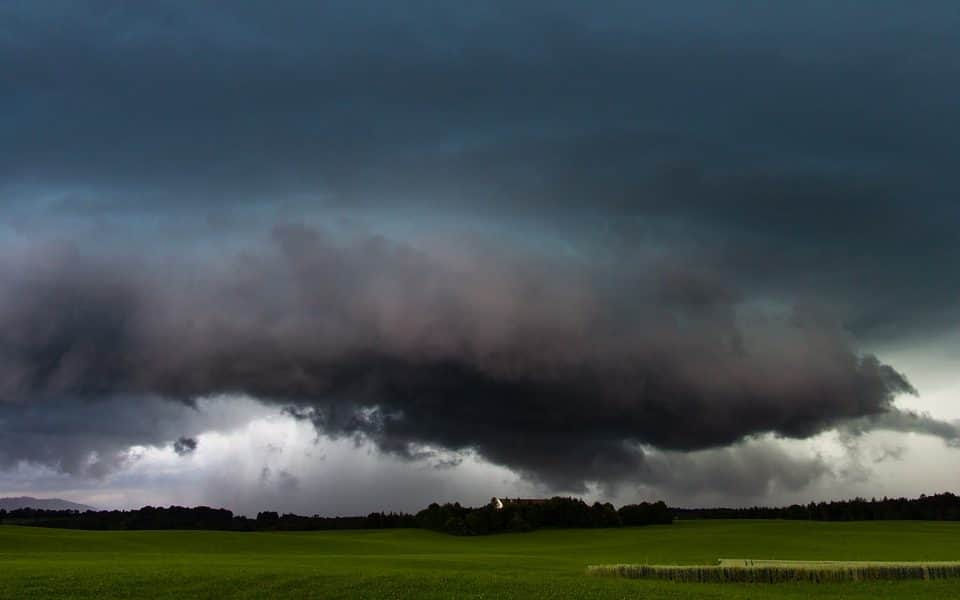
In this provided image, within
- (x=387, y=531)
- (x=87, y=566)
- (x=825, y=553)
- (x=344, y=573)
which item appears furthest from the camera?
(x=387, y=531)

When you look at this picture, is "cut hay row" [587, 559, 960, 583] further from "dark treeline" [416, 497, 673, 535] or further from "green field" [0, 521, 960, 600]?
"dark treeline" [416, 497, 673, 535]

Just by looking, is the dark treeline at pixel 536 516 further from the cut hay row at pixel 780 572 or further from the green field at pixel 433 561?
the cut hay row at pixel 780 572

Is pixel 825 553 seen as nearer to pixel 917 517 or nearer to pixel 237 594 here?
pixel 237 594

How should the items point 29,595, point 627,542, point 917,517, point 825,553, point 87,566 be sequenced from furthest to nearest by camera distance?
point 917,517
point 627,542
point 825,553
point 87,566
point 29,595

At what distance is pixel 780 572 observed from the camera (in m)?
60.7

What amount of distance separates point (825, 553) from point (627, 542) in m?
30.2

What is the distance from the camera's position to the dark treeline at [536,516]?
486 ft

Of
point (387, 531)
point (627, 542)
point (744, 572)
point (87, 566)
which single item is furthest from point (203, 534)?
point (744, 572)

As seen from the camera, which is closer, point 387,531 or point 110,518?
point 387,531

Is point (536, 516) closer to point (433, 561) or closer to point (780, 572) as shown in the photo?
point (433, 561)

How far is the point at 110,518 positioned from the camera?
175 metres

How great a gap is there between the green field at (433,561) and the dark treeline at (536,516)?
6732mm

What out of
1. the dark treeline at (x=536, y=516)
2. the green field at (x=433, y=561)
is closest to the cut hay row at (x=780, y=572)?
the green field at (x=433, y=561)

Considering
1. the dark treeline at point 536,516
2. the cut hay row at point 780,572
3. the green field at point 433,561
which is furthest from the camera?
the dark treeline at point 536,516
